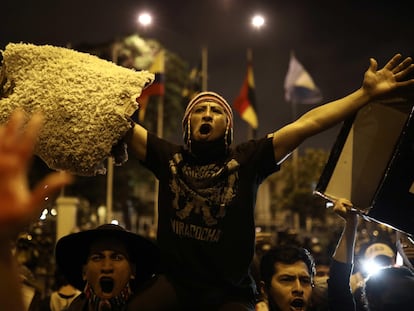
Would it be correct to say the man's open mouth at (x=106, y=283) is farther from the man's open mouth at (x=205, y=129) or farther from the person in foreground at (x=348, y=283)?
the person in foreground at (x=348, y=283)

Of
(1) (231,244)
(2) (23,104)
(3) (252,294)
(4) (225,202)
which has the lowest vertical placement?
(3) (252,294)

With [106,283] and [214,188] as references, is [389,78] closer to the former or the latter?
[214,188]

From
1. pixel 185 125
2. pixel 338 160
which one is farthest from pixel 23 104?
pixel 338 160

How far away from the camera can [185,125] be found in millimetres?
3582

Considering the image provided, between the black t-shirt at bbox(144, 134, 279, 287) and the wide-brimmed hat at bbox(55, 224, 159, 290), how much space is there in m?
0.21

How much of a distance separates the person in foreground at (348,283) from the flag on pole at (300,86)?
20.3m

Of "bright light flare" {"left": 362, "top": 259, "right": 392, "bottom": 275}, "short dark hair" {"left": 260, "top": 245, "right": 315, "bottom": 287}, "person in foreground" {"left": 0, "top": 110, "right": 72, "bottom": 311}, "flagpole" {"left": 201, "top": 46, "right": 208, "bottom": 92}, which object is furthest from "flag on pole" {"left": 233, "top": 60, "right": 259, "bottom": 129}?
"person in foreground" {"left": 0, "top": 110, "right": 72, "bottom": 311}

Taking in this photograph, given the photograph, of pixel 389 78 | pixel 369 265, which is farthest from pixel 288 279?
pixel 369 265

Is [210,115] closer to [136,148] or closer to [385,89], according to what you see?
[136,148]

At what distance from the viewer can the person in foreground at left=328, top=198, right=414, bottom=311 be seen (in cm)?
343

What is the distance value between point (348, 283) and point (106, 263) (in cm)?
142

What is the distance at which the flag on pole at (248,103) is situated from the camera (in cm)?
2212

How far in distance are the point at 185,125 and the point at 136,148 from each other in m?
0.33

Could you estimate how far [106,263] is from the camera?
3408 mm
